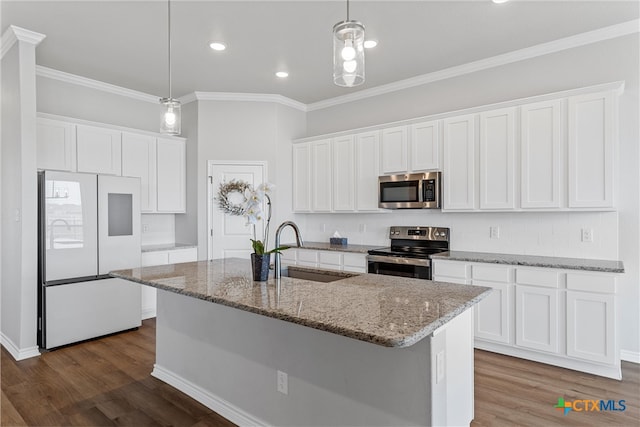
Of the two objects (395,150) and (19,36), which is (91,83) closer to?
(19,36)

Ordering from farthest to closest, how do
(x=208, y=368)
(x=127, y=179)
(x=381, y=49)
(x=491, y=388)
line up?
(x=127, y=179) → (x=381, y=49) → (x=491, y=388) → (x=208, y=368)

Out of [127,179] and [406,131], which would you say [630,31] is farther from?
[127,179]

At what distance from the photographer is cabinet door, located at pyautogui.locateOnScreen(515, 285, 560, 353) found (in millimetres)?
3145

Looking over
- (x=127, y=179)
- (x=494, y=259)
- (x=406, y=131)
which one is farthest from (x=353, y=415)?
(x=127, y=179)

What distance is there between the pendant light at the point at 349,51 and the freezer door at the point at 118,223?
317 cm

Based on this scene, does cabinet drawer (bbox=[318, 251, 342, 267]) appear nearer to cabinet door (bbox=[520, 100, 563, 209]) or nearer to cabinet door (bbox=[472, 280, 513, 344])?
cabinet door (bbox=[472, 280, 513, 344])

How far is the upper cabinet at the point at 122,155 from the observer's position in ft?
13.0

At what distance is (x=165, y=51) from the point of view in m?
3.80

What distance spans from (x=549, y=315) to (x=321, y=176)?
3118 mm

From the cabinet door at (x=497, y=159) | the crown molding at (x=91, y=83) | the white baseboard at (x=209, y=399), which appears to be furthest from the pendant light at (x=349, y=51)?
the crown molding at (x=91, y=83)

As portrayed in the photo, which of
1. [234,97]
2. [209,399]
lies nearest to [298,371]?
[209,399]

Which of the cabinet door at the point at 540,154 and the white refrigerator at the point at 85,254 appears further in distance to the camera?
the white refrigerator at the point at 85,254

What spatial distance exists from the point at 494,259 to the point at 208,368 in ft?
8.61

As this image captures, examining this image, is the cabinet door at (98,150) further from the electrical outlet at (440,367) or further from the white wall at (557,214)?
the electrical outlet at (440,367)
